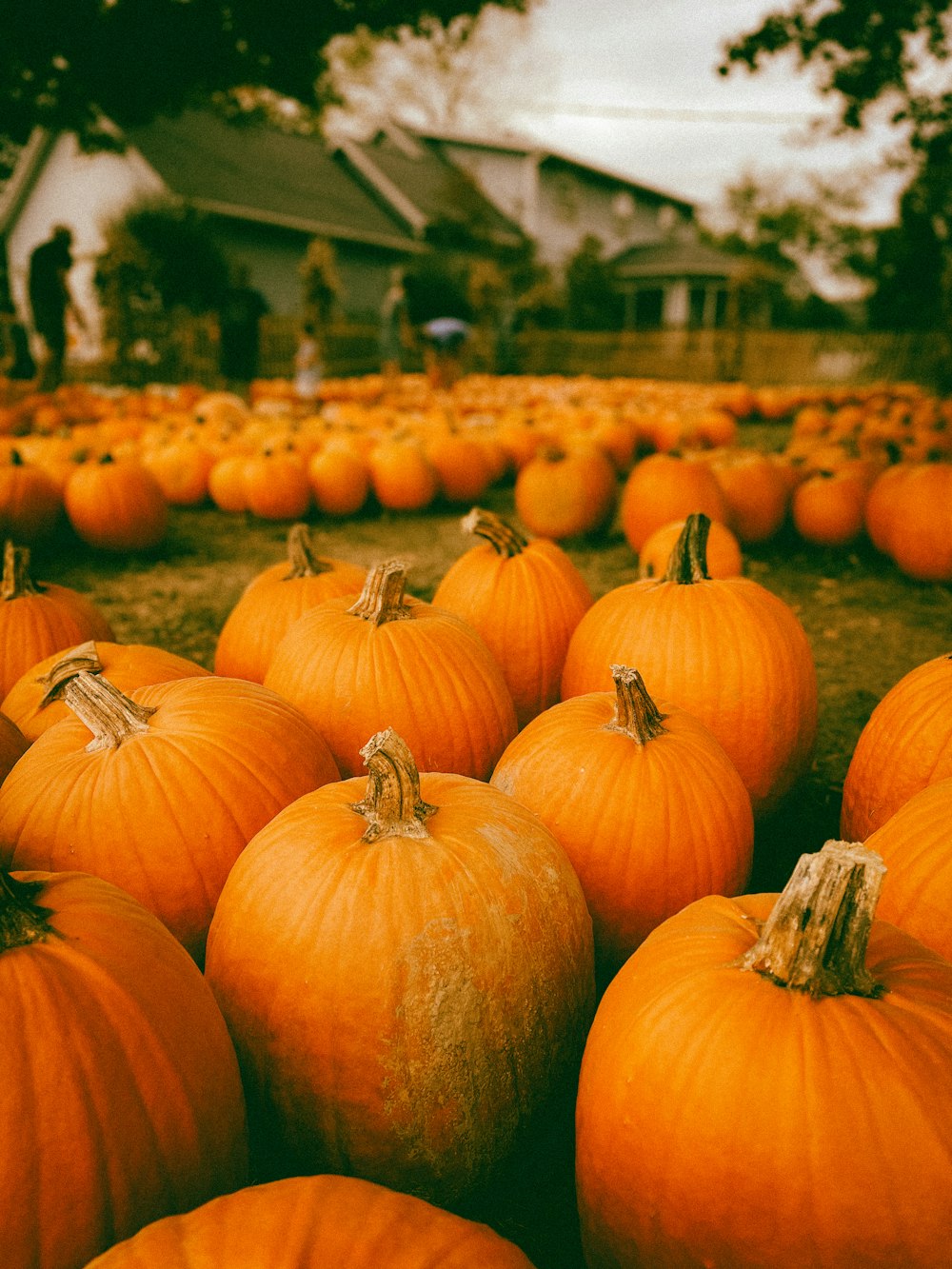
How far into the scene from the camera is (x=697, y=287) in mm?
41031

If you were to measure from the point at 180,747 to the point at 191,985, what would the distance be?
0.65 m

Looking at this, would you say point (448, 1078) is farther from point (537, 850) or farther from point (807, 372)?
point (807, 372)

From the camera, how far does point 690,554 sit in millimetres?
2717

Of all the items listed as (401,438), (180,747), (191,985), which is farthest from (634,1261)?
(401,438)

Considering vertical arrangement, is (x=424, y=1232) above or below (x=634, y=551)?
below

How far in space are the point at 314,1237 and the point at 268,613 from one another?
234cm

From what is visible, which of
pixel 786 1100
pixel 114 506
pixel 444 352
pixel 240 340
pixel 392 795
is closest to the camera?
pixel 786 1100

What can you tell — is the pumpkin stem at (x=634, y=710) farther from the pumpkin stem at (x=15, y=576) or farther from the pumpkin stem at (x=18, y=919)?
the pumpkin stem at (x=15, y=576)

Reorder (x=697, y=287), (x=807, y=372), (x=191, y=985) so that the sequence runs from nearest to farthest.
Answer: (x=191, y=985), (x=807, y=372), (x=697, y=287)

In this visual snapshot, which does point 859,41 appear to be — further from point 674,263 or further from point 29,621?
point 674,263

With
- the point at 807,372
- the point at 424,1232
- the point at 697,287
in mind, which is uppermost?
the point at 697,287

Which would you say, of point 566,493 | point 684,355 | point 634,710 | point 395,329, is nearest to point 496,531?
point 634,710

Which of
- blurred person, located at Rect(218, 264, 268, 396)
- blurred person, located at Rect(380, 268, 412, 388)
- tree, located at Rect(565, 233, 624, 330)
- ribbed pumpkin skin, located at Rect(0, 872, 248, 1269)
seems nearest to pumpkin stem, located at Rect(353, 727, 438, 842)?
ribbed pumpkin skin, located at Rect(0, 872, 248, 1269)

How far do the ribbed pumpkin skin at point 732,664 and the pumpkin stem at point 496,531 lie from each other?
0.62 metres
